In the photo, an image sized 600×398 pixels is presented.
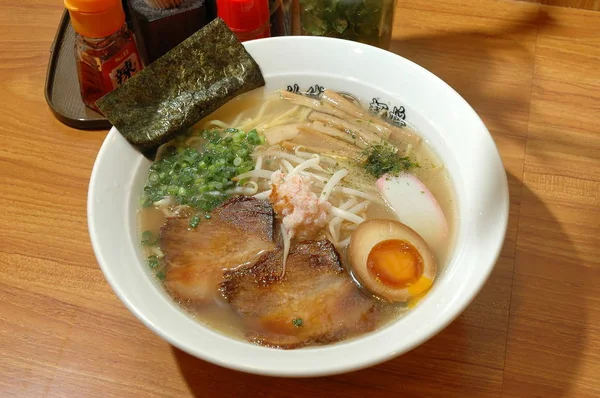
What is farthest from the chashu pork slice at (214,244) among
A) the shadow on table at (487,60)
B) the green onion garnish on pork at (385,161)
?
the shadow on table at (487,60)

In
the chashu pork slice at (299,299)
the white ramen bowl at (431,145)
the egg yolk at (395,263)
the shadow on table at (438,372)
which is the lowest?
the shadow on table at (438,372)

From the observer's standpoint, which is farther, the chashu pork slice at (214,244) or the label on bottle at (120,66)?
the label on bottle at (120,66)

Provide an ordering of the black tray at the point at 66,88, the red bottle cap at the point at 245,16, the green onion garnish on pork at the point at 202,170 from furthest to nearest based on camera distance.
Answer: the black tray at the point at 66,88
the red bottle cap at the point at 245,16
the green onion garnish on pork at the point at 202,170

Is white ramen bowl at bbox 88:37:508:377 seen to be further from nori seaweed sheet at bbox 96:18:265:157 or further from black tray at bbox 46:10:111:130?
black tray at bbox 46:10:111:130

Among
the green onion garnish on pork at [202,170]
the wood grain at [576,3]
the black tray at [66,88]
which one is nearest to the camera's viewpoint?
the green onion garnish on pork at [202,170]

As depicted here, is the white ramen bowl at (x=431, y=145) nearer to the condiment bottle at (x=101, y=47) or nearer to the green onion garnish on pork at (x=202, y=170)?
the green onion garnish on pork at (x=202, y=170)

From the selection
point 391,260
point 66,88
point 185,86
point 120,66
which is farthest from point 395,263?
point 66,88

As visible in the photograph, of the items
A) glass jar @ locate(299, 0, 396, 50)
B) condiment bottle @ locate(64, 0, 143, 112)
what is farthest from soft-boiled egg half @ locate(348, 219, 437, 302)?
condiment bottle @ locate(64, 0, 143, 112)
